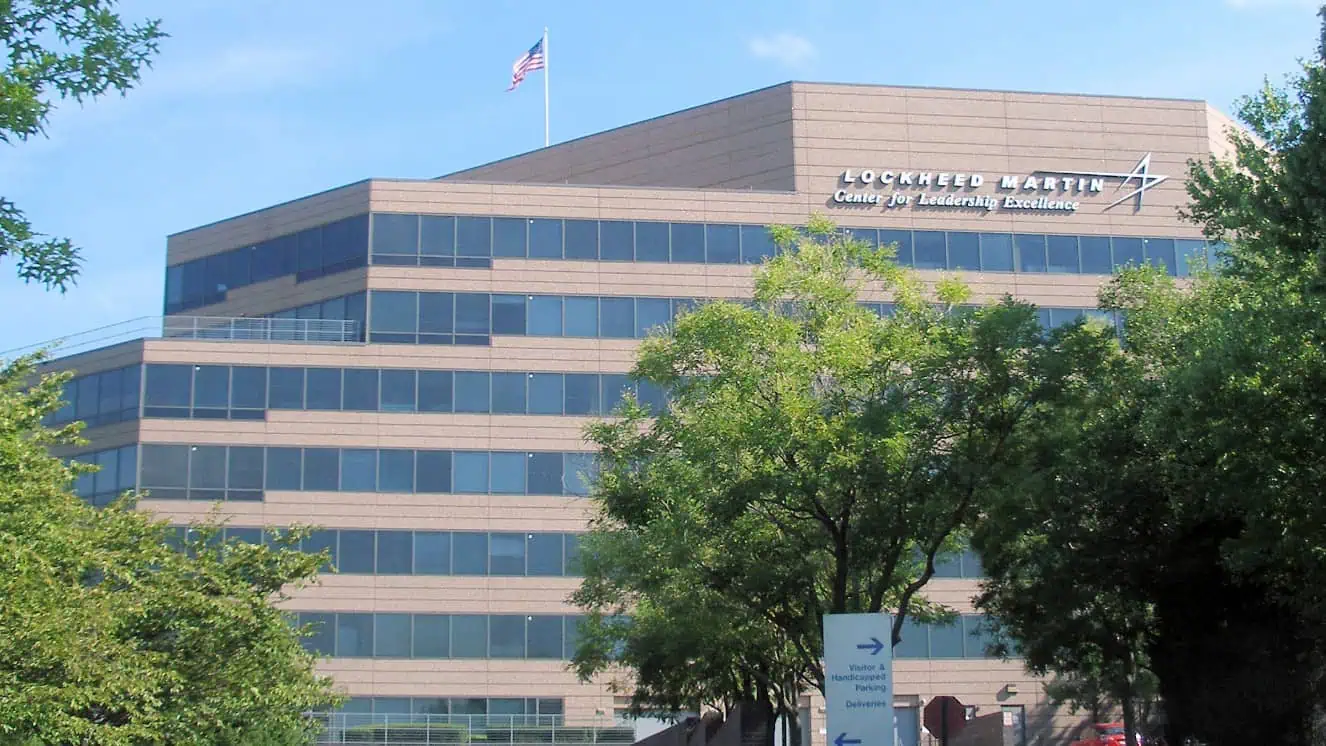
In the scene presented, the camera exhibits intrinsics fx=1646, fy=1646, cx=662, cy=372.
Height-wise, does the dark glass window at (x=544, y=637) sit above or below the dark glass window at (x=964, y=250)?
below

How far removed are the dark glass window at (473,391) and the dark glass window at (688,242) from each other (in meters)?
8.56

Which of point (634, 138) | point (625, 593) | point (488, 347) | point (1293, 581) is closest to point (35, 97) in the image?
point (1293, 581)

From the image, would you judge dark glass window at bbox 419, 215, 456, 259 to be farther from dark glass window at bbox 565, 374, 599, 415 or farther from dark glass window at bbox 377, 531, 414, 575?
dark glass window at bbox 377, 531, 414, 575

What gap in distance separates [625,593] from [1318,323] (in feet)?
81.7

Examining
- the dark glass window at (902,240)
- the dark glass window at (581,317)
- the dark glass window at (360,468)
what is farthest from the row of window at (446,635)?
the dark glass window at (902,240)

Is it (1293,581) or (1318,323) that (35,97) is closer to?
(1318,323)

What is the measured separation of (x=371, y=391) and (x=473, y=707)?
12.0 meters

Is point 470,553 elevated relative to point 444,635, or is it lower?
elevated

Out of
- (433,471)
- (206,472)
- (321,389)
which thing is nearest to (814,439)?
(433,471)

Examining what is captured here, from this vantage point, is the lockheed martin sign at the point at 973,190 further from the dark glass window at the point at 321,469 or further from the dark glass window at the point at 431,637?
the dark glass window at the point at 431,637

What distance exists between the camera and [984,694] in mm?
61469

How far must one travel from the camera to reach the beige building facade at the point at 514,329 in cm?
5878

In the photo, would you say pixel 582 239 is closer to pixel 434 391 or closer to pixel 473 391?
pixel 473 391

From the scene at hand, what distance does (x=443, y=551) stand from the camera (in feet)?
195
